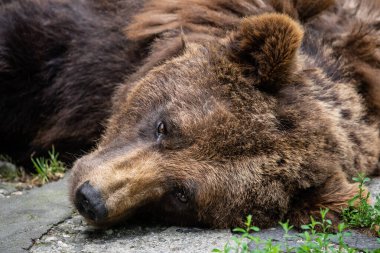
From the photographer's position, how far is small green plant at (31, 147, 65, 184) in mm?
5473

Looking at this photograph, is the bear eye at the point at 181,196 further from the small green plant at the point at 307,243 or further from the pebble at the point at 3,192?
the pebble at the point at 3,192

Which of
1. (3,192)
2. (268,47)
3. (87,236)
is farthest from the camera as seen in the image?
(3,192)

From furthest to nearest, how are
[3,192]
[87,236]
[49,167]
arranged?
[49,167] < [3,192] < [87,236]

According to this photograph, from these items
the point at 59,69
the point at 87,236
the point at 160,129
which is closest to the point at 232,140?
the point at 160,129

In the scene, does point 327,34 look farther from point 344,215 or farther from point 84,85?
point 84,85

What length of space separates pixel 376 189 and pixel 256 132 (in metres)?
1.16

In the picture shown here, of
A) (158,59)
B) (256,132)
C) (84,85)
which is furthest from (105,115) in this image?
(256,132)

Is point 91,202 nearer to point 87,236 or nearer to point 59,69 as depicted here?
point 87,236

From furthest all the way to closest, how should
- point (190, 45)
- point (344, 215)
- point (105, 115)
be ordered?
1. point (105, 115)
2. point (190, 45)
3. point (344, 215)

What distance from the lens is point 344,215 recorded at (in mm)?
4023

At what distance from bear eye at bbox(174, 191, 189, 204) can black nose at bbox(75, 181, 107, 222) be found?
492mm

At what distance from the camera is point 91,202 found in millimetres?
3756

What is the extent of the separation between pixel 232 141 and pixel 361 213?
0.85m

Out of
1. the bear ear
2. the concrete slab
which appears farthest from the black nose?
the bear ear
